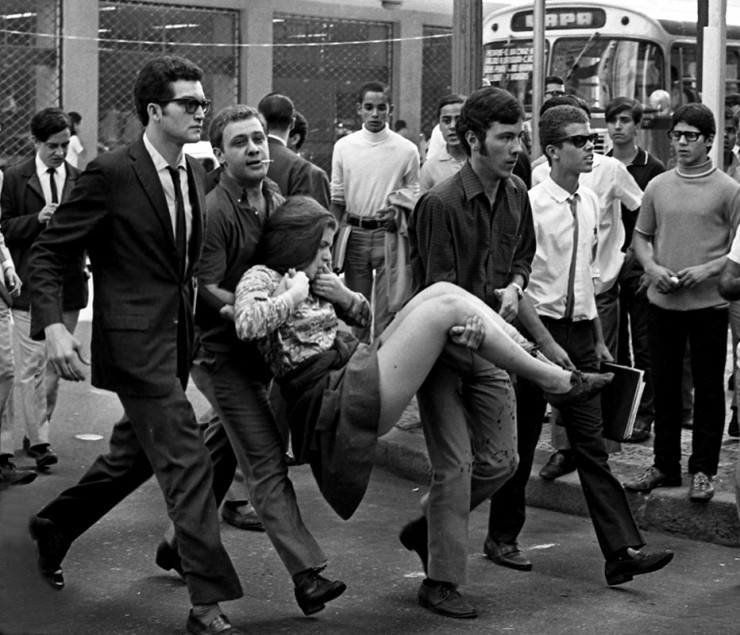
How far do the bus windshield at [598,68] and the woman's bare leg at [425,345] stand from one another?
40.0 feet

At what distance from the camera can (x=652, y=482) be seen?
23.0 feet

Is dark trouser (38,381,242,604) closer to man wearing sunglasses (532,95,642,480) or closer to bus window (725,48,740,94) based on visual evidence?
man wearing sunglasses (532,95,642,480)

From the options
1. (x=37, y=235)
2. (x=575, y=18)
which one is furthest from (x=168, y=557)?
(x=575, y=18)

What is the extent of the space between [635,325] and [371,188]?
6.38 feet

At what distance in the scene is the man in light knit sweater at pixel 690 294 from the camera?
22.7 ft

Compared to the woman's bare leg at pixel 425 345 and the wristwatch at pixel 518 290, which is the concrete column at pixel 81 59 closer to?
the wristwatch at pixel 518 290

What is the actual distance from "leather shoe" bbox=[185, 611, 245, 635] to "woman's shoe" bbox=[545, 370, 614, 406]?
55.6 inches

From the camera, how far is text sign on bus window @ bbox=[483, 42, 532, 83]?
17.3m

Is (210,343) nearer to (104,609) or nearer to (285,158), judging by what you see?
(104,609)

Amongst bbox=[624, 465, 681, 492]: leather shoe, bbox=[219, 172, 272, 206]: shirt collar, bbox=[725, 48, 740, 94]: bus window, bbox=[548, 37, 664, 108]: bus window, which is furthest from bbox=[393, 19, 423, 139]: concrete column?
bbox=[219, 172, 272, 206]: shirt collar

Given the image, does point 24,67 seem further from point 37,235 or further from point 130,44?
point 37,235

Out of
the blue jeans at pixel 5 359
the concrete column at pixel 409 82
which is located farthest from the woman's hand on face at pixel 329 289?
the concrete column at pixel 409 82

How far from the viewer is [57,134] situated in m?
8.56

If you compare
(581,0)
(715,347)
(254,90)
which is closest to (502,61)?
(581,0)
